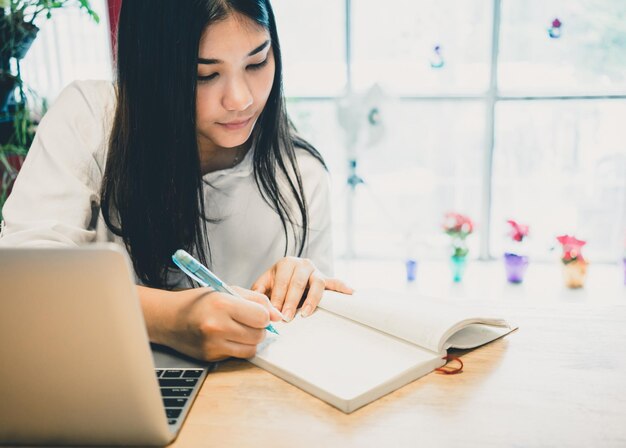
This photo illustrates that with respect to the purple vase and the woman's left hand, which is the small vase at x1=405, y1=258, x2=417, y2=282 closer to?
the purple vase

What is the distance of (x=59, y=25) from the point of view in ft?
12.1


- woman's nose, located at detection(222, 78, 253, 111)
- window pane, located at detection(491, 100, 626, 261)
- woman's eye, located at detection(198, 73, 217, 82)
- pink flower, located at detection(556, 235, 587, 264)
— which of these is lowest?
pink flower, located at detection(556, 235, 587, 264)

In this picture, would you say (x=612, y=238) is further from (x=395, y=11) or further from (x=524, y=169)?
(x=395, y=11)

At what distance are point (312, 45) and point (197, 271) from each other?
10.5 feet

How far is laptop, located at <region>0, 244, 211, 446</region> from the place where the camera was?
0.47 meters

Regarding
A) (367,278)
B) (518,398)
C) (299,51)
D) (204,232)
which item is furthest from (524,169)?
(518,398)

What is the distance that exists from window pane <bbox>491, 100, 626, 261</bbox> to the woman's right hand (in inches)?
124

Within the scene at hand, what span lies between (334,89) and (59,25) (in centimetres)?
182

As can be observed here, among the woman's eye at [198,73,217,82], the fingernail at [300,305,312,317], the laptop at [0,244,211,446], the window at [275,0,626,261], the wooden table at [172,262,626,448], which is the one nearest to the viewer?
the laptop at [0,244,211,446]

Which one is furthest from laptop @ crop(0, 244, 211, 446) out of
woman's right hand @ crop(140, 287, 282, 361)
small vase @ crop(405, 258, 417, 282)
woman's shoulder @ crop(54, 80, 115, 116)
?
small vase @ crop(405, 258, 417, 282)

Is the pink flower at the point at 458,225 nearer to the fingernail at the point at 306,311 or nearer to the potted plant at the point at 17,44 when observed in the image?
the potted plant at the point at 17,44

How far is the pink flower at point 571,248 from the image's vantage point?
3.15 metres

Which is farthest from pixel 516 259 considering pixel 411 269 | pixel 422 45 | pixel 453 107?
pixel 422 45

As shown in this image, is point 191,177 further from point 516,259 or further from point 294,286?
point 516,259
